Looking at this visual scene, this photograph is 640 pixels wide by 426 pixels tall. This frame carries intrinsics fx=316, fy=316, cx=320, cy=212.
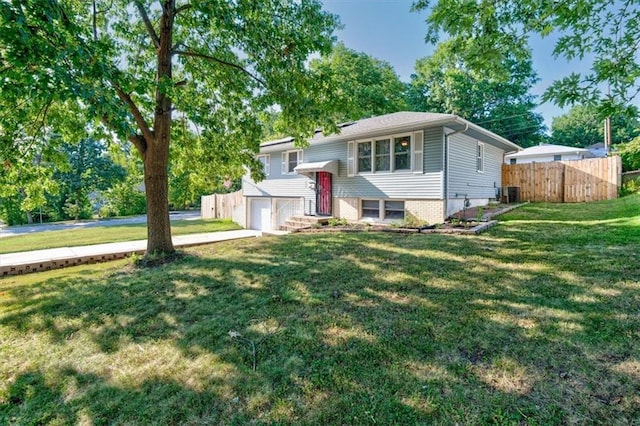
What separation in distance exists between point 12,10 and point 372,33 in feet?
39.0

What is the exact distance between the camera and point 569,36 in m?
4.24

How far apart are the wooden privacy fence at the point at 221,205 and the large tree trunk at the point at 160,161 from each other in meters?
11.0

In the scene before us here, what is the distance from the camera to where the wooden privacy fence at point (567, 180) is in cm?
1373

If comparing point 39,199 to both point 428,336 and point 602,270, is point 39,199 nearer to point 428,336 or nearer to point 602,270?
point 428,336

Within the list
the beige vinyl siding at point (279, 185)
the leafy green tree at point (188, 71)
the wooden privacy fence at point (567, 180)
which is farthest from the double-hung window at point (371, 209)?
the wooden privacy fence at point (567, 180)

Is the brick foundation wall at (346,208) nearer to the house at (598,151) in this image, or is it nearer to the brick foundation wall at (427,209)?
the brick foundation wall at (427,209)

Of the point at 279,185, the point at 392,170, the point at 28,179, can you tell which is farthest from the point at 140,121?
the point at 279,185

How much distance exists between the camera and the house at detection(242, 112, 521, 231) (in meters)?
9.69

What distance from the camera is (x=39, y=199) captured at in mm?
7262

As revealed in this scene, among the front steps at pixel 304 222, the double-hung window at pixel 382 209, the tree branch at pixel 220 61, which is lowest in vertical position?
the front steps at pixel 304 222

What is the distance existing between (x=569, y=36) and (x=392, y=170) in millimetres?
6482

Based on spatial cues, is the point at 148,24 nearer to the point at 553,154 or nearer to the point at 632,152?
the point at 632,152

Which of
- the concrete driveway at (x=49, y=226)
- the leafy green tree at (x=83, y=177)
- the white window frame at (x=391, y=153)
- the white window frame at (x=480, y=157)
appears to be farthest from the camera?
the leafy green tree at (x=83, y=177)

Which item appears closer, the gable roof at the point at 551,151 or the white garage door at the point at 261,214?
the white garage door at the point at 261,214
